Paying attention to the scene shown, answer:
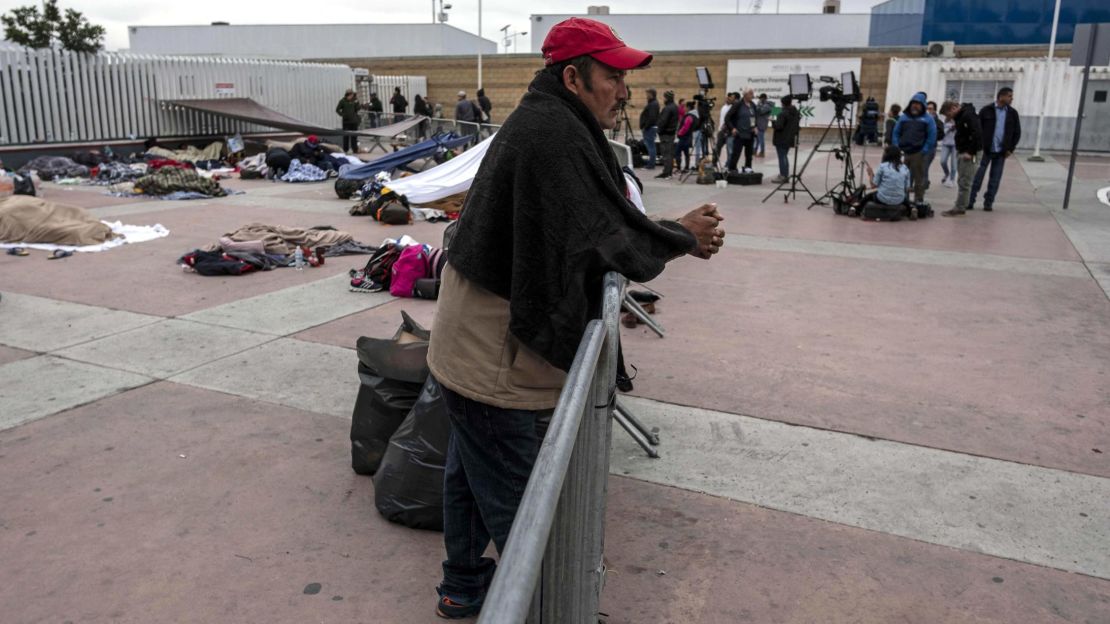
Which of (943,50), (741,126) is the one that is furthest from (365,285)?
(943,50)

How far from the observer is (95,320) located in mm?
6613

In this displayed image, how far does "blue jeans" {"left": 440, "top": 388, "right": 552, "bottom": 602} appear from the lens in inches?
98.3

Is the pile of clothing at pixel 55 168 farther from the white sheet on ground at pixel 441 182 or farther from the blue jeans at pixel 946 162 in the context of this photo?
the blue jeans at pixel 946 162

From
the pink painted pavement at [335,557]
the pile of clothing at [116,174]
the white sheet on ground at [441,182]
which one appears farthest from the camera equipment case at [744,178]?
the pink painted pavement at [335,557]

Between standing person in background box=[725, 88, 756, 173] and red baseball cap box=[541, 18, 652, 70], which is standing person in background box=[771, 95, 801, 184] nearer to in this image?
standing person in background box=[725, 88, 756, 173]

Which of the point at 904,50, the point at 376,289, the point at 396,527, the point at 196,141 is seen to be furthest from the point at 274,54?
the point at 396,527

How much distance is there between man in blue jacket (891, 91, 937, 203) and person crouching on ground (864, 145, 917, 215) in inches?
35.9

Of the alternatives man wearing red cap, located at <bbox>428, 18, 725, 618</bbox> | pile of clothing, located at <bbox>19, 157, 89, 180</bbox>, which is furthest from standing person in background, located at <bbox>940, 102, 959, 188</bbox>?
pile of clothing, located at <bbox>19, 157, 89, 180</bbox>

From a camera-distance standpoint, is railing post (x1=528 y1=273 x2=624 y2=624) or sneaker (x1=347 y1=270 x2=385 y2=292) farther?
sneaker (x1=347 y1=270 x2=385 y2=292)

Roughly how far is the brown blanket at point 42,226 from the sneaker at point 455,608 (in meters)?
8.54

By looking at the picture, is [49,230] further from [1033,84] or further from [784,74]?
[1033,84]

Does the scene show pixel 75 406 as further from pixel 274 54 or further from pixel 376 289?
pixel 274 54

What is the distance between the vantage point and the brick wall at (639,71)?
3017 centimetres

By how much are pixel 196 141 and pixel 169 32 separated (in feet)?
137
